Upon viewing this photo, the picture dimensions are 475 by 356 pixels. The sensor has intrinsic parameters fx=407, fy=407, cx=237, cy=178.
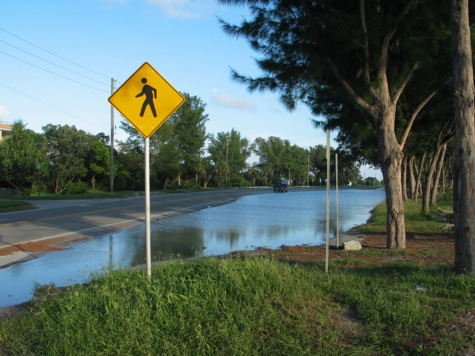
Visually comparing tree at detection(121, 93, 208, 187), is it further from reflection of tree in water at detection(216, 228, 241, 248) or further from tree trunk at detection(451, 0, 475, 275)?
tree trunk at detection(451, 0, 475, 275)

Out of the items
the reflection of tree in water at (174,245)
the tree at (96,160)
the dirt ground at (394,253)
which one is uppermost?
the tree at (96,160)

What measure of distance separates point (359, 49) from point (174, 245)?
7135mm

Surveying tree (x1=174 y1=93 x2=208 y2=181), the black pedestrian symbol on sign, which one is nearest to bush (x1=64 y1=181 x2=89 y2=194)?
tree (x1=174 y1=93 x2=208 y2=181)

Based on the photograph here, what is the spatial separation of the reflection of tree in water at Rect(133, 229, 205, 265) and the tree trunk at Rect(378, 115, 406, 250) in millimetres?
4543

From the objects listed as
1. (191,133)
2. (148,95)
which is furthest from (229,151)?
(148,95)

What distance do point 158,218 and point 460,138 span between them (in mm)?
Answer: 14949

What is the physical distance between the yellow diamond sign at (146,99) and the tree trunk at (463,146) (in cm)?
410

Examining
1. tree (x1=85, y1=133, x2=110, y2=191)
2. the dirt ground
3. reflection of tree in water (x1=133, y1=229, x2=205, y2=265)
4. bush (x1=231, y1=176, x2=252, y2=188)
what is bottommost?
reflection of tree in water (x1=133, y1=229, x2=205, y2=265)

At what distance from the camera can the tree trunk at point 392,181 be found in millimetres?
9396

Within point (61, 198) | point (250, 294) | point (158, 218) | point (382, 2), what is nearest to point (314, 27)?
point (382, 2)

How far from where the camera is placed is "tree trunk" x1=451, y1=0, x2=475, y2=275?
575 centimetres

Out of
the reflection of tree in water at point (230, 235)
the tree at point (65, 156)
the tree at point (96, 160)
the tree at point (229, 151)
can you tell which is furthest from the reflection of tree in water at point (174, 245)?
the tree at point (229, 151)

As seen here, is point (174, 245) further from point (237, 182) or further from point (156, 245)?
point (237, 182)

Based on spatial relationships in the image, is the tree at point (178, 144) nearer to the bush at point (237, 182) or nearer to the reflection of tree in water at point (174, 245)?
the bush at point (237, 182)
